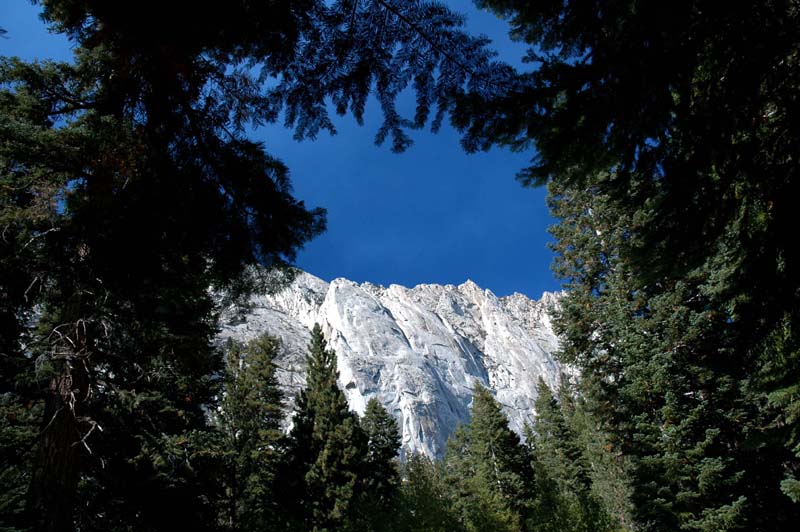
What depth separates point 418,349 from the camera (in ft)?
424

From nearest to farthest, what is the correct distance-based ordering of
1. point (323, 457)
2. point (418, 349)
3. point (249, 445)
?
point (249, 445)
point (323, 457)
point (418, 349)

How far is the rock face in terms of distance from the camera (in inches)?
4109

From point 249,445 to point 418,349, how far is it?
358 feet

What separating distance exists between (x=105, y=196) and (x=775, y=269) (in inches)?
209

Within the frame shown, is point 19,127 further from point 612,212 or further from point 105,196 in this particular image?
point 612,212

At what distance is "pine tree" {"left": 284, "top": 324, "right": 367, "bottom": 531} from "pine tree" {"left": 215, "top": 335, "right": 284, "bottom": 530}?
Answer: 4.34 feet

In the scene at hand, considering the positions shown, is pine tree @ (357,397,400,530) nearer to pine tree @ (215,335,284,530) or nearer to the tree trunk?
pine tree @ (215,335,284,530)

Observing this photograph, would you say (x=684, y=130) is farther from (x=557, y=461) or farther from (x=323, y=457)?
(x=557, y=461)

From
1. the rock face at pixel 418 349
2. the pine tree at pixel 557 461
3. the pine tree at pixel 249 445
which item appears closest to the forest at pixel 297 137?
the pine tree at pixel 249 445

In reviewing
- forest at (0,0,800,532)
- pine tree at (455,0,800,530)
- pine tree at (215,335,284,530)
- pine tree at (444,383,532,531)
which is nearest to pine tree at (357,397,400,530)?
pine tree at (444,383,532,531)

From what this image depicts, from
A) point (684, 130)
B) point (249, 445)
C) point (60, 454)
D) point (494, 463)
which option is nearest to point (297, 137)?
point (684, 130)

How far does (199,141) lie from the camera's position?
398 centimetres

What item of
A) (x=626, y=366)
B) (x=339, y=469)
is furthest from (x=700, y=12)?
(x=339, y=469)

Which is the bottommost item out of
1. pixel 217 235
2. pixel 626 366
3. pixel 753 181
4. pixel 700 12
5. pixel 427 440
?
pixel 753 181
